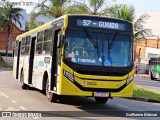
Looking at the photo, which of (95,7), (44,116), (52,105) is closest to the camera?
(44,116)

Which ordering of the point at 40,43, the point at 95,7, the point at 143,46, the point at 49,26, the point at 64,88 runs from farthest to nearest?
the point at 143,46, the point at 95,7, the point at 40,43, the point at 49,26, the point at 64,88

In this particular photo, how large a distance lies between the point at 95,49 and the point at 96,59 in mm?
335

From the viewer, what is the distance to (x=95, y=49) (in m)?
14.0

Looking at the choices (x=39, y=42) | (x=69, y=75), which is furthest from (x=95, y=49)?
(x=39, y=42)

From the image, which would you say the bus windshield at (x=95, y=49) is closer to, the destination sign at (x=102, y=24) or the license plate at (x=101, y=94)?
the destination sign at (x=102, y=24)

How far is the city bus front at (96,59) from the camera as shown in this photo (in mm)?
13750

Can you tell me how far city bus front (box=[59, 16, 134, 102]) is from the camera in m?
13.8

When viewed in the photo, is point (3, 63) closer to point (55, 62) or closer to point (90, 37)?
point (55, 62)

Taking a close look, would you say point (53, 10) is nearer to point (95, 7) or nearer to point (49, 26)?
point (95, 7)

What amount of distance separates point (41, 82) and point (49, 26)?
2.30 m

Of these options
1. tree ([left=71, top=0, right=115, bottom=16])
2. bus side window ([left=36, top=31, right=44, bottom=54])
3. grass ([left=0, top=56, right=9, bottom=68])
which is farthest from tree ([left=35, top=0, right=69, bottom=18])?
grass ([left=0, top=56, right=9, bottom=68])

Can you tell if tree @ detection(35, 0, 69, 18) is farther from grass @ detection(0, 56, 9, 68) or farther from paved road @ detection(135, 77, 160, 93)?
grass @ detection(0, 56, 9, 68)

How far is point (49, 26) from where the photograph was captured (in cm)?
1647

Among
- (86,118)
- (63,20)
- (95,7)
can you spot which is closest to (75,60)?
(63,20)
